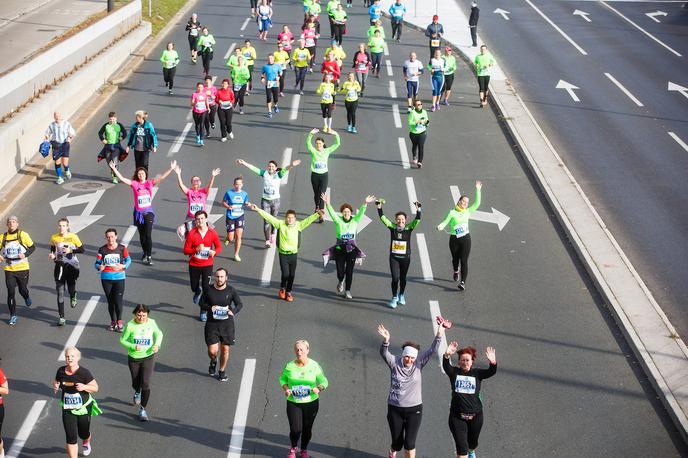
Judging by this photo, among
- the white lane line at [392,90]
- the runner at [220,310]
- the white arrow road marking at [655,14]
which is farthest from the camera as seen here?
the white arrow road marking at [655,14]

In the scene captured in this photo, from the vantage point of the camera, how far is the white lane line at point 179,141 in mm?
26391

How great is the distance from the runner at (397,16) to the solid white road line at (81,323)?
963 inches

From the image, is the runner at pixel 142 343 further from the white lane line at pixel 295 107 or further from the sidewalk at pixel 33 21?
the sidewalk at pixel 33 21

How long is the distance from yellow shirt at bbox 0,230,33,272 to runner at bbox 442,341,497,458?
303 inches

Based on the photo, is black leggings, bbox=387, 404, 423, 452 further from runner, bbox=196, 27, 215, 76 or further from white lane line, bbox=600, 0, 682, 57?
white lane line, bbox=600, 0, 682, 57

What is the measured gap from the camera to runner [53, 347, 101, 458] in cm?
1217

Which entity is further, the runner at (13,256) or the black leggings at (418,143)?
the black leggings at (418,143)

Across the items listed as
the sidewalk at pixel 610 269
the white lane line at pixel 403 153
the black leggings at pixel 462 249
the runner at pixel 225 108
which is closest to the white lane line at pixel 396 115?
the white lane line at pixel 403 153

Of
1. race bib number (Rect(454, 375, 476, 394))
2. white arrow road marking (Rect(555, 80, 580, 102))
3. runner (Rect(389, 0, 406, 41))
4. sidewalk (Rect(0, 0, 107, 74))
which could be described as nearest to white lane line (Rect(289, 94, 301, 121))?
sidewalk (Rect(0, 0, 107, 74))

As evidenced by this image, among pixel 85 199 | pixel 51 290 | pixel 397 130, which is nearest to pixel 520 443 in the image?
pixel 51 290

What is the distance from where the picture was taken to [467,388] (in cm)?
1212

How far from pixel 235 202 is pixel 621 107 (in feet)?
54.2

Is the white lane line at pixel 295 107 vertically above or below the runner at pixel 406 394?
below

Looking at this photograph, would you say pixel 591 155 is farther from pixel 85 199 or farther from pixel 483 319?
pixel 85 199
